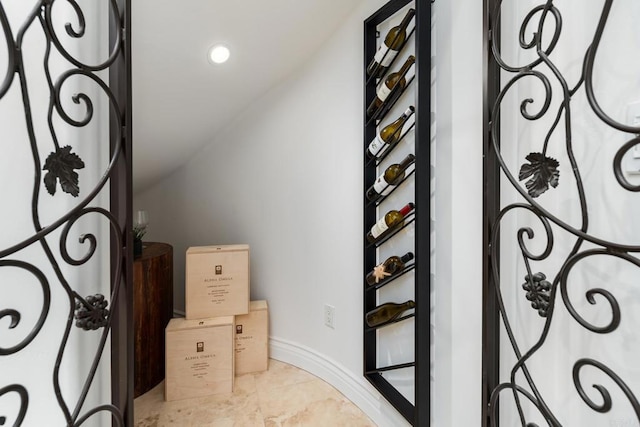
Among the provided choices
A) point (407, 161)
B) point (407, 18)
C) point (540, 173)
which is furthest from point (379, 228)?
point (407, 18)

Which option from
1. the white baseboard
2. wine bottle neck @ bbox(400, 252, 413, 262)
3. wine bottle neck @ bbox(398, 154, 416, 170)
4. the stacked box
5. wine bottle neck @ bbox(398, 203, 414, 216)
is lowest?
the white baseboard

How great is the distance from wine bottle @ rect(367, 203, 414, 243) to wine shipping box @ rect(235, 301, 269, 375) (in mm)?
976

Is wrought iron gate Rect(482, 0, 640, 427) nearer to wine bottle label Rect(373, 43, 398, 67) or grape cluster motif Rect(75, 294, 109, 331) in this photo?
wine bottle label Rect(373, 43, 398, 67)

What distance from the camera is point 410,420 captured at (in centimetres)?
123

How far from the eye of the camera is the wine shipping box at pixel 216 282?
1841 millimetres

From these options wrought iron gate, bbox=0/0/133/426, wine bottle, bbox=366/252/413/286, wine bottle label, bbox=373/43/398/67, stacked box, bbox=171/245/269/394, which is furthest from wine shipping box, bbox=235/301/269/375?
wine bottle label, bbox=373/43/398/67

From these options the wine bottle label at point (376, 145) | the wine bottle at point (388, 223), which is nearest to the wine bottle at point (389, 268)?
the wine bottle at point (388, 223)

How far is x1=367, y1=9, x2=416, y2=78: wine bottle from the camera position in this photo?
4.23 feet

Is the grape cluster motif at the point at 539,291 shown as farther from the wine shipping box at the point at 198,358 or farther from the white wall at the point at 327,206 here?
the wine shipping box at the point at 198,358

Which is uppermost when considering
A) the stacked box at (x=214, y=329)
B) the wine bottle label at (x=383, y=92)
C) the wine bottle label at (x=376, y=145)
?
the wine bottle label at (x=383, y=92)

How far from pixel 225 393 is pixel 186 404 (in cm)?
20

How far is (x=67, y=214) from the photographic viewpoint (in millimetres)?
650

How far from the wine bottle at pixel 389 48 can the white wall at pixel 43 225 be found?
3.32ft

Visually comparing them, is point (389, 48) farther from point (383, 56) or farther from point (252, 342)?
point (252, 342)
